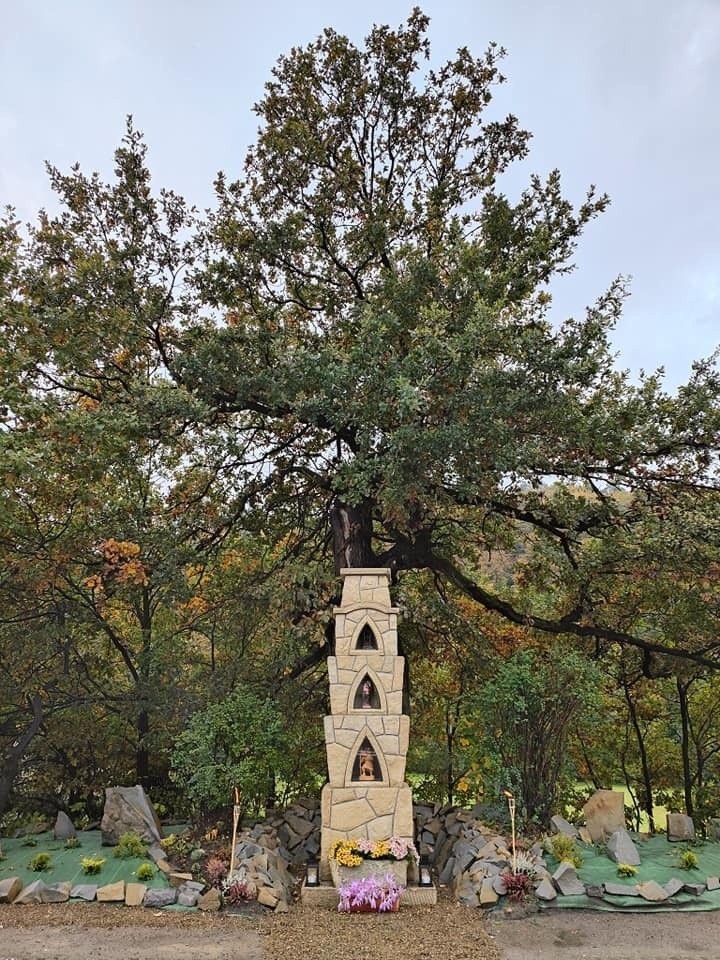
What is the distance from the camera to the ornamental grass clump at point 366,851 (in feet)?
20.6

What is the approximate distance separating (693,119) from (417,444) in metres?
4.89

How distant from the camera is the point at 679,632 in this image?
8359 mm

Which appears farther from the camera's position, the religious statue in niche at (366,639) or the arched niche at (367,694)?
the religious statue in niche at (366,639)

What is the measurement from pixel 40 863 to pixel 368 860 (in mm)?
3445

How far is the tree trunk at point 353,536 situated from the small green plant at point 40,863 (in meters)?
4.53

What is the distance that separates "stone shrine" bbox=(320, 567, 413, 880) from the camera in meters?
6.66

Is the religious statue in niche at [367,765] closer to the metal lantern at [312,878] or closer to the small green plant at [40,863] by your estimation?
the metal lantern at [312,878]

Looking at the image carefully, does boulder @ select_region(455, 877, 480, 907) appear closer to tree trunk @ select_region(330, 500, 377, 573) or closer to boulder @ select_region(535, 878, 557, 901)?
boulder @ select_region(535, 878, 557, 901)

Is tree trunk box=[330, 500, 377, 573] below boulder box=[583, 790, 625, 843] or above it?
above

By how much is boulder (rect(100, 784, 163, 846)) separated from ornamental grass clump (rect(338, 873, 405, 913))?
242 centimetres

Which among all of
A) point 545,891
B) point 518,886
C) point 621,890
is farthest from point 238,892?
point 621,890

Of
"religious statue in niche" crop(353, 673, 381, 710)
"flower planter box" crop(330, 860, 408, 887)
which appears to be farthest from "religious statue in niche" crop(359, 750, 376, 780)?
"flower planter box" crop(330, 860, 408, 887)

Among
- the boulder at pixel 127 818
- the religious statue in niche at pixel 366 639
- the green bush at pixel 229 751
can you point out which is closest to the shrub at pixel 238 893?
the green bush at pixel 229 751

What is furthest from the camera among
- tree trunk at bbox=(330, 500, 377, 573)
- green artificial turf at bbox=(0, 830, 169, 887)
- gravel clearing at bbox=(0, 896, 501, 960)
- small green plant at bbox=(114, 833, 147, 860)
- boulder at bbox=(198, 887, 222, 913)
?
tree trunk at bbox=(330, 500, 377, 573)
